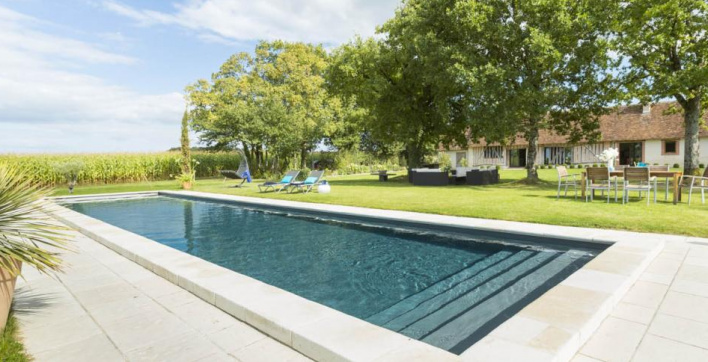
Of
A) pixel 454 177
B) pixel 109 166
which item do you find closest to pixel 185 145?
pixel 109 166

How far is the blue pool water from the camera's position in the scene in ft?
13.5

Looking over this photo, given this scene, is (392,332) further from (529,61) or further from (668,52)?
(668,52)

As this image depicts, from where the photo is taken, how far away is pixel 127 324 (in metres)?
3.26

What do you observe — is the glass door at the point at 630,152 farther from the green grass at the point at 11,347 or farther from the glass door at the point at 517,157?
the green grass at the point at 11,347

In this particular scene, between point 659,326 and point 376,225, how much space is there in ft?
20.5

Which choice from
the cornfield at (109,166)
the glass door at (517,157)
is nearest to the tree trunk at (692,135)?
the glass door at (517,157)

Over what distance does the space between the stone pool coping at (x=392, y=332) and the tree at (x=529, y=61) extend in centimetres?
1200

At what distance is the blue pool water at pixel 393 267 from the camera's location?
13.5 feet

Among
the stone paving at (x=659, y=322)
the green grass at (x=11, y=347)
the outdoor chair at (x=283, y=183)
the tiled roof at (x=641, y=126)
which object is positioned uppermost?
the tiled roof at (x=641, y=126)

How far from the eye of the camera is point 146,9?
46.9ft

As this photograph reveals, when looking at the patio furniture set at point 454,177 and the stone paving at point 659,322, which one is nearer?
the stone paving at point 659,322

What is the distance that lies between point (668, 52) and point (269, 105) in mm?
22635

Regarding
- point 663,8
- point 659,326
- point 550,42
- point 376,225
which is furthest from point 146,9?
point 663,8

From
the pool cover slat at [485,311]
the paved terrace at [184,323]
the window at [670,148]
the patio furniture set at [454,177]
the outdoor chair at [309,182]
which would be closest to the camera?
the paved terrace at [184,323]
